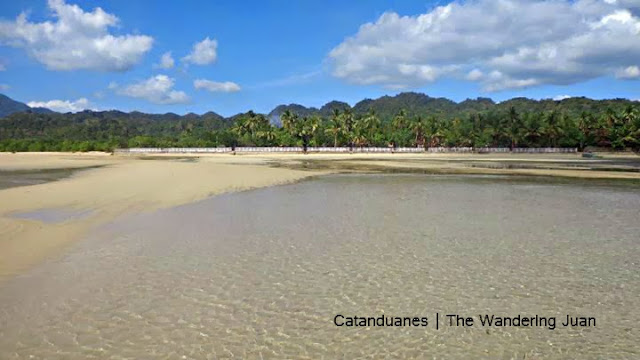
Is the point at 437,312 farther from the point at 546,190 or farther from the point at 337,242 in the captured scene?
the point at 546,190

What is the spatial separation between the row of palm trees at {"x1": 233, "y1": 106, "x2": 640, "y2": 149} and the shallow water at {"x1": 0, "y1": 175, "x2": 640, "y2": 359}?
371ft

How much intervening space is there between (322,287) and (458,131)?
133207 millimetres

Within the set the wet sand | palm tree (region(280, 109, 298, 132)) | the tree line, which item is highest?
palm tree (region(280, 109, 298, 132))

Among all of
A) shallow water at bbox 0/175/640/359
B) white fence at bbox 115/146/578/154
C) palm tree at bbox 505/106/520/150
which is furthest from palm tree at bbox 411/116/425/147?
shallow water at bbox 0/175/640/359

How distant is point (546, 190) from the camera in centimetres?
2827

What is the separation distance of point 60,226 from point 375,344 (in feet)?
41.4

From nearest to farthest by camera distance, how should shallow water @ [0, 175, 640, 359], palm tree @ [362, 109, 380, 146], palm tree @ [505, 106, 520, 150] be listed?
shallow water @ [0, 175, 640, 359] → palm tree @ [505, 106, 520, 150] → palm tree @ [362, 109, 380, 146]

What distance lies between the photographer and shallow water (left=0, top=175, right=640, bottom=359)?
22.0 feet

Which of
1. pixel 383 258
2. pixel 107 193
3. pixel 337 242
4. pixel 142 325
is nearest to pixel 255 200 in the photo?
pixel 107 193

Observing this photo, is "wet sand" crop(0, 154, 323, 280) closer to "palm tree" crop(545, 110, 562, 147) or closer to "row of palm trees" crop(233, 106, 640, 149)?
"row of palm trees" crop(233, 106, 640, 149)

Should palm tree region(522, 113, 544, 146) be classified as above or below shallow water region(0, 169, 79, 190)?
above

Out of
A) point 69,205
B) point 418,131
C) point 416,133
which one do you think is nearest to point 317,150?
point 416,133

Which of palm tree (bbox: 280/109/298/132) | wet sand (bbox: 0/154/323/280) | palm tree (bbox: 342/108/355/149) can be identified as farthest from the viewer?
palm tree (bbox: 280/109/298/132)

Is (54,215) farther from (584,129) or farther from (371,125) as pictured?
(371,125)
